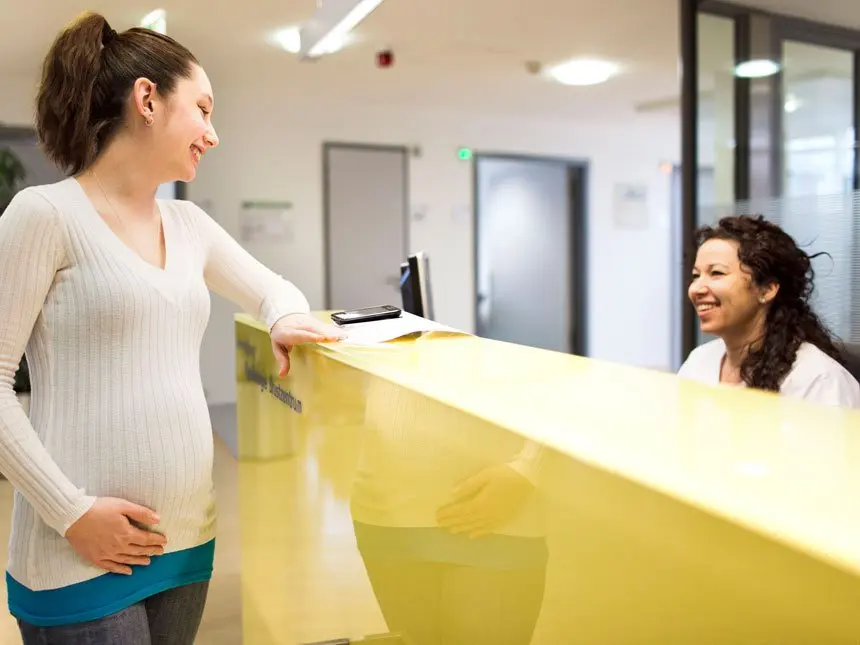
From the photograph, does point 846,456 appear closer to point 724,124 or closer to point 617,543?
point 617,543

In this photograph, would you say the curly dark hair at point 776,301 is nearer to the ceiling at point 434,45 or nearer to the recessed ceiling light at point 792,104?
the recessed ceiling light at point 792,104

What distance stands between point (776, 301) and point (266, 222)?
502 cm

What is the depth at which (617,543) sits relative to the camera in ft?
2.04

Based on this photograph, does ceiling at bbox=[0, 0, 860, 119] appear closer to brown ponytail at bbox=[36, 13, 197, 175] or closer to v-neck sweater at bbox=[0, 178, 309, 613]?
brown ponytail at bbox=[36, 13, 197, 175]

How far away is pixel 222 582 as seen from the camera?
Result: 327 centimetres

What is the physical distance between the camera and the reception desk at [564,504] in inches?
19.6

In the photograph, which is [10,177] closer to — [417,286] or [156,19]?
[156,19]

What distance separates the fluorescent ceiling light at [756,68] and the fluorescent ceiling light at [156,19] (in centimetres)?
321

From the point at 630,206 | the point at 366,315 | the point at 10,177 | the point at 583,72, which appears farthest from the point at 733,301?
the point at 630,206

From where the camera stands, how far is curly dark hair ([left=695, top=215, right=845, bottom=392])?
2.31 m

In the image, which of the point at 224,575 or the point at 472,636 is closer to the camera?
the point at 472,636

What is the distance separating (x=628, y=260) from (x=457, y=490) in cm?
808

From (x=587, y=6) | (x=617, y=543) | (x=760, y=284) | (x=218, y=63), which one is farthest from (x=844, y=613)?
(x=218, y=63)

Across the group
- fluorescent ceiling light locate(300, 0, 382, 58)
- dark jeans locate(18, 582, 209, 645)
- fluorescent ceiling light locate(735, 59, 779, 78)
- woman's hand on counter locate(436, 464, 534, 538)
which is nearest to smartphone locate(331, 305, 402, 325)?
dark jeans locate(18, 582, 209, 645)
